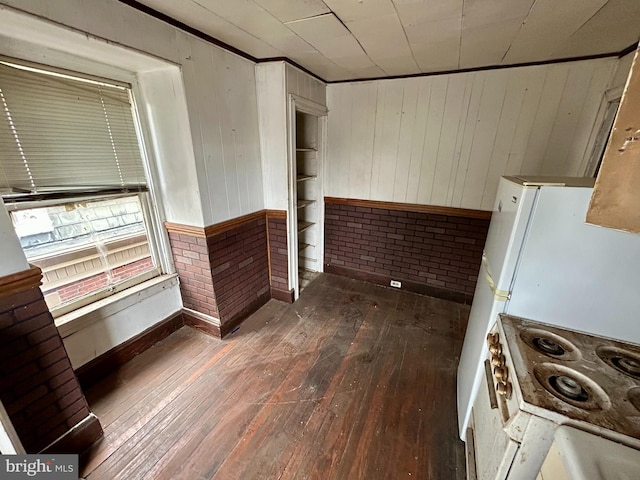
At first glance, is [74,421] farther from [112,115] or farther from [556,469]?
[556,469]

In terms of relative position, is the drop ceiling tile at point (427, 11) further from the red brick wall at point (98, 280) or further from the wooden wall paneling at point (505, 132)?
the red brick wall at point (98, 280)

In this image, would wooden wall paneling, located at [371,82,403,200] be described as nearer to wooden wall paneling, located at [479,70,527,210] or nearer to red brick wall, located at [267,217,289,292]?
wooden wall paneling, located at [479,70,527,210]

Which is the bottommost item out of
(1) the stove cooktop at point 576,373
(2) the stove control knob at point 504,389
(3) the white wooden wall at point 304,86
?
(2) the stove control knob at point 504,389

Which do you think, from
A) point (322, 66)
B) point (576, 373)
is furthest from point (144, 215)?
point (576, 373)

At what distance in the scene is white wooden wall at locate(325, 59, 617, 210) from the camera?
2.12 metres

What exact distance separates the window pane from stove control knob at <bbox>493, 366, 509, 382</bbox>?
2.35 meters

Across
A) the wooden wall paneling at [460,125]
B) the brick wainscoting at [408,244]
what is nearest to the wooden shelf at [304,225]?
the brick wainscoting at [408,244]

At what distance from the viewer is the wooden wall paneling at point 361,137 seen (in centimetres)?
277

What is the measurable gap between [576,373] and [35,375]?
227 cm

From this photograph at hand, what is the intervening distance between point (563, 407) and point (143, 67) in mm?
2629

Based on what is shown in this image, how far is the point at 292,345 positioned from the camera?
7.34ft

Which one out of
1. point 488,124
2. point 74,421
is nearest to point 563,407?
point 74,421

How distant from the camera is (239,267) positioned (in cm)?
242

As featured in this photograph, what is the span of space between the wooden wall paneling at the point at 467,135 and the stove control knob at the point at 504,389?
6.71 feet
